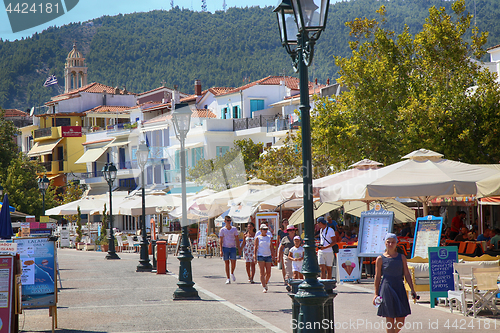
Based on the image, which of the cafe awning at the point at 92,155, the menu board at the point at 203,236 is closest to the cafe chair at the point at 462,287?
the menu board at the point at 203,236

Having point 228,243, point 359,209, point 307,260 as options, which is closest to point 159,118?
point 359,209

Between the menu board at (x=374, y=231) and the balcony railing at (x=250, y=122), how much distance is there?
38.8m

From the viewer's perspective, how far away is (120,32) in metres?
169

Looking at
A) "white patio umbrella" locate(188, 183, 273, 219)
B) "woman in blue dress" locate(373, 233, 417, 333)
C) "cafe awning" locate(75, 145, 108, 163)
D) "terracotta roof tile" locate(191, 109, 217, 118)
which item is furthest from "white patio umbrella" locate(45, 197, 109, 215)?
"woman in blue dress" locate(373, 233, 417, 333)

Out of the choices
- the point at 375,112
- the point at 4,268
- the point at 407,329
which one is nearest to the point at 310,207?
the point at 407,329

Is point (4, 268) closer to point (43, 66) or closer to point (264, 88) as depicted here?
point (264, 88)

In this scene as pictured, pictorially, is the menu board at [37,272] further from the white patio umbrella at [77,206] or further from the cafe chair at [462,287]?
the white patio umbrella at [77,206]

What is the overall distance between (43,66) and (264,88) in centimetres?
12826

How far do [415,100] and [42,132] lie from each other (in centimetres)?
6126

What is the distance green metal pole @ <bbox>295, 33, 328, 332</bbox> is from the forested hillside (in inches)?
3694

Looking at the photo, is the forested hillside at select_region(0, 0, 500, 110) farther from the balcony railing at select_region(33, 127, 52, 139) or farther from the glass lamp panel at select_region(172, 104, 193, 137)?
the glass lamp panel at select_region(172, 104, 193, 137)

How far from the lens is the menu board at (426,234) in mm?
13959

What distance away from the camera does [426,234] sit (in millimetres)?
14195

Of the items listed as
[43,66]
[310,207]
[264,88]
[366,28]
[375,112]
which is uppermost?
[43,66]
